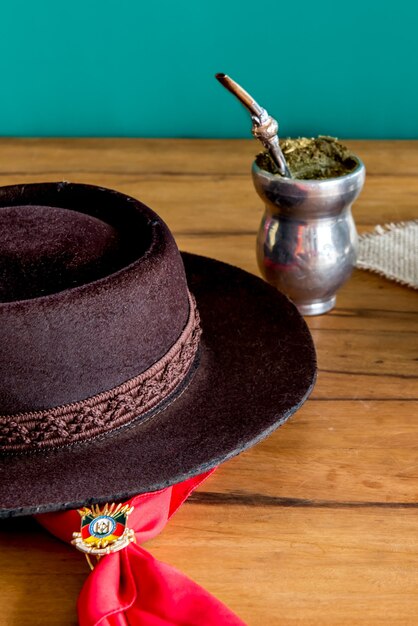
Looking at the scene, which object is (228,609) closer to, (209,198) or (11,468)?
(11,468)

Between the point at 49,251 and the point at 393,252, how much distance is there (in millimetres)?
503

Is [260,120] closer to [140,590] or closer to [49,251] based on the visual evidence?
[49,251]

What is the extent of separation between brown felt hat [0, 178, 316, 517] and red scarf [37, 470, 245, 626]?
0.03m

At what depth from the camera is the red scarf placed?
56cm

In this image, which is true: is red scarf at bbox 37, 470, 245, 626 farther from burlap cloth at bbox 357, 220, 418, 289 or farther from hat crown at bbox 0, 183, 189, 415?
burlap cloth at bbox 357, 220, 418, 289

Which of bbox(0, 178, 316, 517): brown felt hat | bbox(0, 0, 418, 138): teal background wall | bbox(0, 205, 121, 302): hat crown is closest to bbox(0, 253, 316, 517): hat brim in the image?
bbox(0, 178, 316, 517): brown felt hat

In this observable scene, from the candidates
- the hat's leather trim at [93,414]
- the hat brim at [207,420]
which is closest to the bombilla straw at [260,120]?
the hat brim at [207,420]

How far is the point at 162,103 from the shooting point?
1521 millimetres

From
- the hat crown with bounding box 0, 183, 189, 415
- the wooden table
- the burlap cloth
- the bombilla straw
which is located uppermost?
the bombilla straw

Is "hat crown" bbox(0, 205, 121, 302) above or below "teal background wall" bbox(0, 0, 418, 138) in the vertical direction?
above

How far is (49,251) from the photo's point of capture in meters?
0.67

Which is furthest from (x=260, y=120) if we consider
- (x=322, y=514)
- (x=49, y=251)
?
(x=322, y=514)

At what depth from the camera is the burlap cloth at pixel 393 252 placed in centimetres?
100

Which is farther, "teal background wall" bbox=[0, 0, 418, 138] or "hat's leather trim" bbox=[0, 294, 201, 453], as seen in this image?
"teal background wall" bbox=[0, 0, 418, 138]
